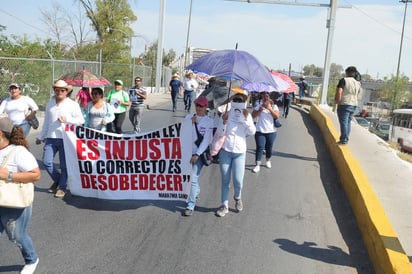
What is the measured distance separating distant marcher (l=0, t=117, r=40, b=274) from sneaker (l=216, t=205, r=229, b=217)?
2.69 m

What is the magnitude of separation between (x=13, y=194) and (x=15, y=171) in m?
0.20

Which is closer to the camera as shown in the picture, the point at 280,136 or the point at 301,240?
the point at 301,240

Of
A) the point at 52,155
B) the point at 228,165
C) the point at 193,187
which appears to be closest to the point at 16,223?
the point at 52,155

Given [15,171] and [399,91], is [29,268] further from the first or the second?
[399,91]

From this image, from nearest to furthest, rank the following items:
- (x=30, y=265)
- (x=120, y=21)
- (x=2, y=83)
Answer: (x=30, y=265) → (x=2, y=83) → (x=120, y=21)

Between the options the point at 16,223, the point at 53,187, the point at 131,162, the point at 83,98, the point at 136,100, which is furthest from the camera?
the point at 136,100

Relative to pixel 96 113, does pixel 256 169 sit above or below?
below

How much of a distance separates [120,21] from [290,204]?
46590 mm

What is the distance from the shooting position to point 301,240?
5094mm

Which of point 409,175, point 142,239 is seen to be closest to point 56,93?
point 142,239

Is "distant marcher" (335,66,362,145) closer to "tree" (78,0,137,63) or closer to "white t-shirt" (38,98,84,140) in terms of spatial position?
"white t-shirt" (38,98,84,140)

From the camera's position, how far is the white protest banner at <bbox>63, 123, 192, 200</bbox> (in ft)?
19.1

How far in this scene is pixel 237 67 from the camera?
547cm

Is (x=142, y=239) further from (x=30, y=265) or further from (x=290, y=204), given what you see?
(x=290, y=204)
